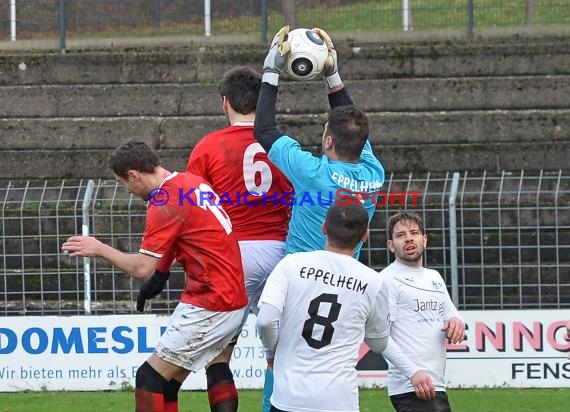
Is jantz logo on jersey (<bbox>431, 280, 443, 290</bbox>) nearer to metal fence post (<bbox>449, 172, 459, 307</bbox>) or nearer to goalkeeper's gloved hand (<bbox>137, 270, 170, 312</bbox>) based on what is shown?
goalkeeper's gloved hand (<bbox>137, 270, 170, 312</bbox>)

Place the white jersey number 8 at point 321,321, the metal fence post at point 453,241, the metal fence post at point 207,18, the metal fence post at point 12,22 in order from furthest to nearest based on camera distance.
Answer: the metal fence post at point 12,22 < the metal fence post at point 207,18 < the metal fence post at point 453,241 < the white jersey number 8 at point 321,321

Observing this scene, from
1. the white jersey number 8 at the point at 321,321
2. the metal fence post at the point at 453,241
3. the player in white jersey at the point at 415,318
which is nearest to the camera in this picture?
the white jersey number 8 at the point at 321,321

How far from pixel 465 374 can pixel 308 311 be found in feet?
17.0

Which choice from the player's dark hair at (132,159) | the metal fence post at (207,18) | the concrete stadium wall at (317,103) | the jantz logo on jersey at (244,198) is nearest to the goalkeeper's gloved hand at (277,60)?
the jantz logo on jersey at (244,198)

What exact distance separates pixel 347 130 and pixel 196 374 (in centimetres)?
470

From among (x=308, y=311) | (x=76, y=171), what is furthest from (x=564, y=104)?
(x=308, y=311)

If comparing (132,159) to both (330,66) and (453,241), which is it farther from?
(453,241)

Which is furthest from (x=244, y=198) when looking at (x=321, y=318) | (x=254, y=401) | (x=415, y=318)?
(x=254, y=401)

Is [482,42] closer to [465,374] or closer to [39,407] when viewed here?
[465,374]

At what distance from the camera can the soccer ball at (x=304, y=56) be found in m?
6.34

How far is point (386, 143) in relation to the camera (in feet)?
40.2

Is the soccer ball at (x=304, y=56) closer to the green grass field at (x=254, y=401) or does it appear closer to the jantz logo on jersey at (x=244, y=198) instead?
the jantz logo on jersey at (x=244, y=198)

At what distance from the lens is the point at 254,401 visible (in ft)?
31.1

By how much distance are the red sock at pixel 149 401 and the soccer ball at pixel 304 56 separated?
1940 mm
